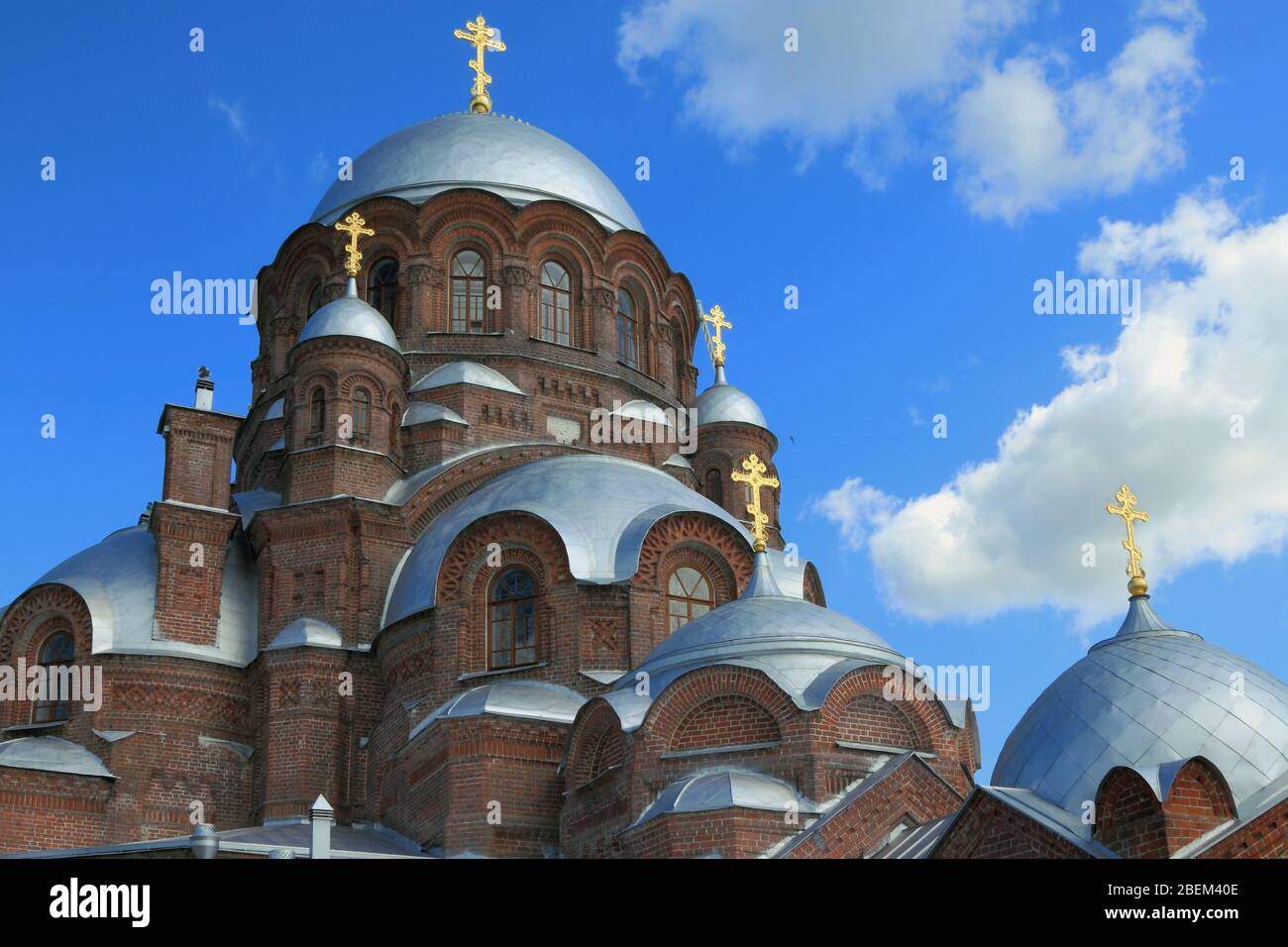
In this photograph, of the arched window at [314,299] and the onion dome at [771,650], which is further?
the arched window at [314,299]

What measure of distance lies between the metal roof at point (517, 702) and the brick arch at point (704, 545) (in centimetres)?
179

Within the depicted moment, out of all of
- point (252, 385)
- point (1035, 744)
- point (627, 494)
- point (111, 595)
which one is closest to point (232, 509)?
point (111, 595)

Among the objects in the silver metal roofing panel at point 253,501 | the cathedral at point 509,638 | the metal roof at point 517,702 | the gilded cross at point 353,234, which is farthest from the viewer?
the gilded cross at point 353,234

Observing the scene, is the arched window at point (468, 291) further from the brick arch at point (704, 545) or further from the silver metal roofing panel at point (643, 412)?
the brick arch at point (704, 545)

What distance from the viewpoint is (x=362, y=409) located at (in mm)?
21453

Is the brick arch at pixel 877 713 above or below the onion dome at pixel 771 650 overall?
below

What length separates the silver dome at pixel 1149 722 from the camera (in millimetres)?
10953

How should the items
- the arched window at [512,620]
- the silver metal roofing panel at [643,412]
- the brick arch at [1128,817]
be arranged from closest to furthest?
the brick arch at [1128,817] → the arched window at [512,620] → the silver metal roofing panel at [643,412]

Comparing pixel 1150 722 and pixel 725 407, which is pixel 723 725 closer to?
pixel 1150 722

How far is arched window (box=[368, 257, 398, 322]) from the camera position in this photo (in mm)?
24141

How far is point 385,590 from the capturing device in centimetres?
2017

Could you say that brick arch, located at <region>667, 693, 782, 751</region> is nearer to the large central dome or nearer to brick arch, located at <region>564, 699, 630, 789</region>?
brick arch, located at <region>564, 699, 630, 789</region>

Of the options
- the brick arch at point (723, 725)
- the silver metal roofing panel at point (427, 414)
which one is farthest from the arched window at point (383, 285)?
the brick arch at point (723, 725)
